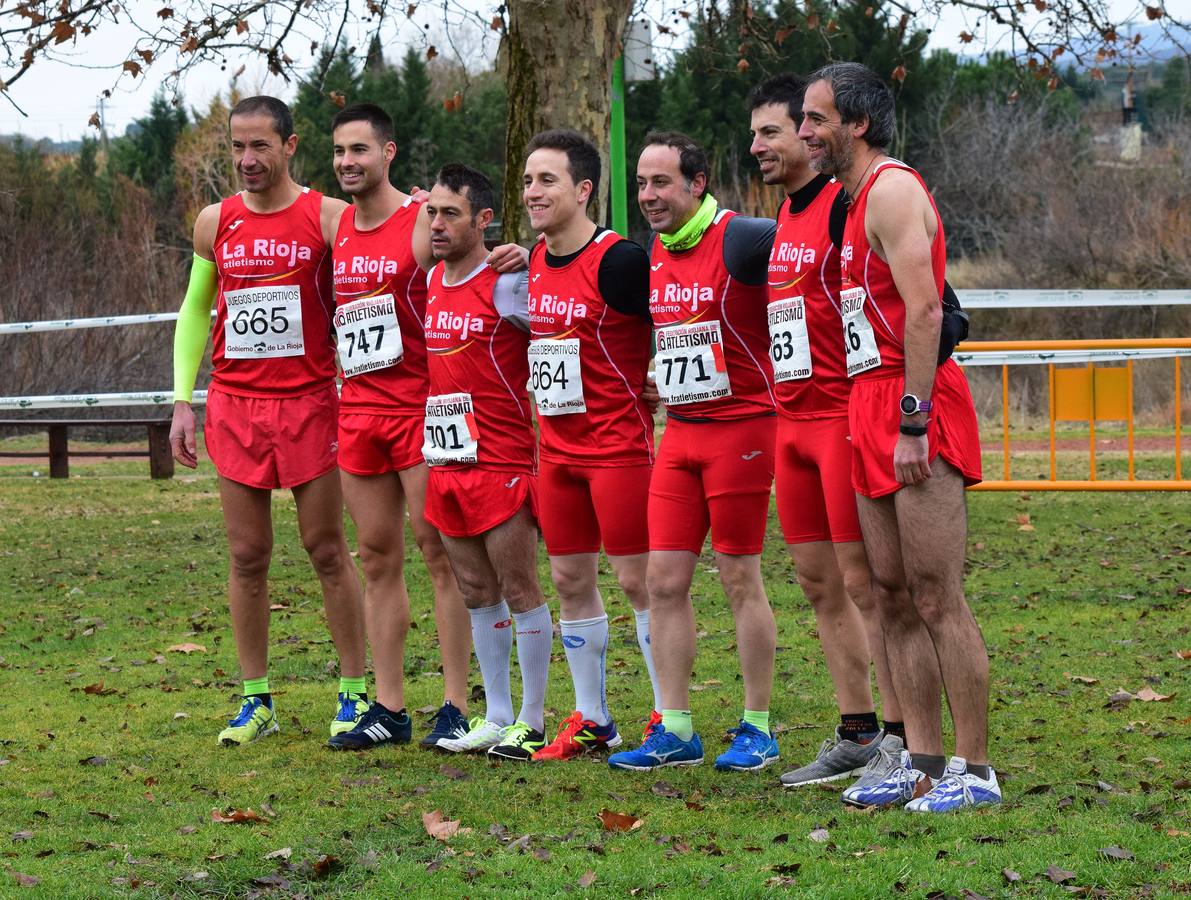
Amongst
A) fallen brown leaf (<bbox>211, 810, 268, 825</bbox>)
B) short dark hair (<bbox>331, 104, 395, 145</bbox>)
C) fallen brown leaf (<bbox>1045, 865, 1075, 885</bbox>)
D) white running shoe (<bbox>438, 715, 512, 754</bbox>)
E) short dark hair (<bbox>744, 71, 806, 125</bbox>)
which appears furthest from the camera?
short dark hair (<bbox>331, 104, 395, 145</bbox>)

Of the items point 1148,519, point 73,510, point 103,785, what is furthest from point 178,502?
point 103,785

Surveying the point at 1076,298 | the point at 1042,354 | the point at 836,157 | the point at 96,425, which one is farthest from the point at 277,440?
the point at 96,425

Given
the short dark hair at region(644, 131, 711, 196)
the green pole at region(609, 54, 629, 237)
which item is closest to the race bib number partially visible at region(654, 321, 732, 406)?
the short dark hair at region(644, 131, 711, 196)

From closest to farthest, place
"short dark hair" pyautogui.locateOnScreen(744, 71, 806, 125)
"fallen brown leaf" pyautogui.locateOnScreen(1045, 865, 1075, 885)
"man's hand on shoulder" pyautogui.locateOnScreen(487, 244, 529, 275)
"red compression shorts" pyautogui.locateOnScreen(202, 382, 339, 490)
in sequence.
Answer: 1. "fallen brown leaf" pyautogui.locateOnScreen(1045, 865, 1075, 885)
2. "short dark hair" pyautogui.locateOnScreen(744, 71, 806, 125)
3. "man's hand on shoulder" pyautogui.locateOnScreen(487, 244, 529, 275)
4. "red compression shorts" pyautogui.locateOnScreen(202, 382, 339, 490)

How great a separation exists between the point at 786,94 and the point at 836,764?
237cm

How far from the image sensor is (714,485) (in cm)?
580

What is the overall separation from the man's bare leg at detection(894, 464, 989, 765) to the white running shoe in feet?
6.66

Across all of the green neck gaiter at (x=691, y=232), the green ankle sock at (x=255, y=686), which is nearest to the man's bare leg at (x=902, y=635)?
the green neck gaiter at (x=691, y=232)

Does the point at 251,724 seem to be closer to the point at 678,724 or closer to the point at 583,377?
the point at 678,724

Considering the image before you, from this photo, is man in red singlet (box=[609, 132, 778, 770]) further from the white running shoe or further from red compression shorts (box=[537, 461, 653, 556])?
the white running shoe

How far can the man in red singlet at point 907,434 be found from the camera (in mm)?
4805

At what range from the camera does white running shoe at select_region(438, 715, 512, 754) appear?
6305 mm

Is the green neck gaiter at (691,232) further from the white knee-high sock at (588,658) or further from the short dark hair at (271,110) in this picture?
the short dark hair at (271,110)

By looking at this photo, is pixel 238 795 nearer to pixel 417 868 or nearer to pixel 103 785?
pixel 103 785
